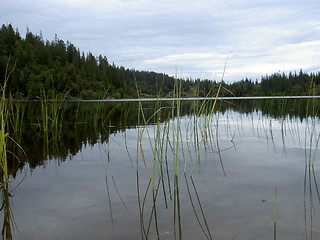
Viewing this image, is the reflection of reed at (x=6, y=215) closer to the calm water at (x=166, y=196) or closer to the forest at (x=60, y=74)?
the calm water at (x=166, y=196)

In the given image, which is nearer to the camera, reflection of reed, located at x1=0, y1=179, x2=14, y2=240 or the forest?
reflection of reed, located at x1=0, y1=179, x2=14, y2=240

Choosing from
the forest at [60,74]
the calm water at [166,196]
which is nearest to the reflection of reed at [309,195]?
the calm water at [166,196]

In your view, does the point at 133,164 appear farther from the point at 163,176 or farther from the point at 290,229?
the point at 290,229

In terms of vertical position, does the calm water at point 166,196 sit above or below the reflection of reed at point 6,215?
above

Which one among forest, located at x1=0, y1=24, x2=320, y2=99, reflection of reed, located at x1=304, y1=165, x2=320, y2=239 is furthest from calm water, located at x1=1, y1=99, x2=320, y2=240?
forest, located at x1=0, y1=24, x2=320, y2=99

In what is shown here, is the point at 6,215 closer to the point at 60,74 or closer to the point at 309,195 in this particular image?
the point at 309,195

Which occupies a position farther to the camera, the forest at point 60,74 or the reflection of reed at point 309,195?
the forest at point 60,74

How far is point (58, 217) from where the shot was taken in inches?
97.4

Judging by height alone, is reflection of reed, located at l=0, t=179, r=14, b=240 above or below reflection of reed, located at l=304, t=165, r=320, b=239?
below

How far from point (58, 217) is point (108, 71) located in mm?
84127

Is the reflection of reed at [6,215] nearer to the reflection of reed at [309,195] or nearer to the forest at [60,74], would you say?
the reflection of reed at [309,195]

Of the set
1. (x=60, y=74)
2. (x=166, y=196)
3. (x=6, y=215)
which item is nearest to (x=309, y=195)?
(x=166, y=196)

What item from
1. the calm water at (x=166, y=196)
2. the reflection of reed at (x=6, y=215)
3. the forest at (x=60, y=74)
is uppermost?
the forest at (x=60, y=74)

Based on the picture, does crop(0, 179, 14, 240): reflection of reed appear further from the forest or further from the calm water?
the forest
